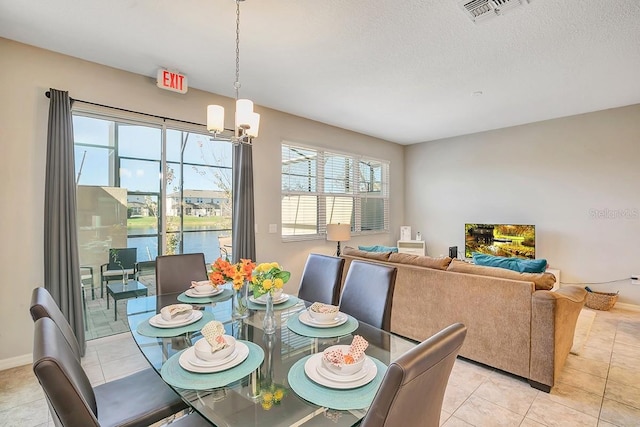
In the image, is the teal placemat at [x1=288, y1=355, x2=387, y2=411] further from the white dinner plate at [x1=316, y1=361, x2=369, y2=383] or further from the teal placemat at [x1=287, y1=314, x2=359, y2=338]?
the teal placemat at [x1=287, y1=314, x2=359, y2=338]

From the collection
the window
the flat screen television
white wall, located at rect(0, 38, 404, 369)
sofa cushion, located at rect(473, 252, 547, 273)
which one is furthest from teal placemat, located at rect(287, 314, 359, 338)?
the flat screen television

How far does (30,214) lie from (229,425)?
117 inches

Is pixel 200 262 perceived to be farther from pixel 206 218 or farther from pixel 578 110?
pixel 578 110

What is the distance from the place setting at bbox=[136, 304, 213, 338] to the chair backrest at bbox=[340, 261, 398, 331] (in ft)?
3.11

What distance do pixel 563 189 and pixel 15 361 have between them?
703 centimetres

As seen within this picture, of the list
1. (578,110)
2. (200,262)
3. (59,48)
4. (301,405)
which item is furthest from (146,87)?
(578,110)

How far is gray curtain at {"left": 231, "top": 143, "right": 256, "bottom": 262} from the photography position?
3.91 metres

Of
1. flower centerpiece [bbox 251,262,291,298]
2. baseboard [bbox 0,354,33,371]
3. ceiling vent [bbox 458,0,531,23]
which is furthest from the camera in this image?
baseboard [bbox 0,354,33,371]

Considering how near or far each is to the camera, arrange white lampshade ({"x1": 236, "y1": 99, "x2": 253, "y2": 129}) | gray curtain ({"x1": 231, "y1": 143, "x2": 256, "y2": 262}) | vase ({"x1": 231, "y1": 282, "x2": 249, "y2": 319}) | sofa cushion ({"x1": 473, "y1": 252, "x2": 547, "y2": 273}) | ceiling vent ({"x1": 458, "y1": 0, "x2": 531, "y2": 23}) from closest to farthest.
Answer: vase ({"x1": 231, "y1": 282, "x2": 249, "y2": 319}) < white lampshade ({"x1": 236, "y1": 99, "x2": 253, "y2": 129}) < ceiling vent ({"x1": 458, "y1": 0, "x2": 531, "y2": 23}) < sofa cushion ({"x1": 473, "y1": 252, "x2": 547, "y2": 273}) < gray curtain ({"x1": 231, "y1": 143, "x2": 256, "y2": 262})

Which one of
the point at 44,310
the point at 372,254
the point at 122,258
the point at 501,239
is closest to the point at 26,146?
the point at 122,258

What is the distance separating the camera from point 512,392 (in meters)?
2.33

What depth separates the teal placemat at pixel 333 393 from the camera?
1.04m

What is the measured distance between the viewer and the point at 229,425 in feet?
3.33

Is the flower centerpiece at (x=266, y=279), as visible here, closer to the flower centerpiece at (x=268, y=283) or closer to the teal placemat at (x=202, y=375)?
the flower centerpiece at (x=268, y=283)
